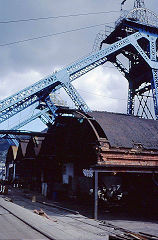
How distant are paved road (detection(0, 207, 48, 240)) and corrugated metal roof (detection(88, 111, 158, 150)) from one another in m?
7.26

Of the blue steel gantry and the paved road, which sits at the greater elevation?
the blue steel gantry

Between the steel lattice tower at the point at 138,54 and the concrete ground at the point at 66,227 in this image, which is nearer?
the concrete ground at the point at 66,227

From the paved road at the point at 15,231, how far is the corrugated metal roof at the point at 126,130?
23.8ft

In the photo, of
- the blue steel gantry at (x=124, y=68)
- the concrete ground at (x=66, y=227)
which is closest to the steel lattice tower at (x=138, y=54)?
the blue steel gantry at (x=124, y=68)

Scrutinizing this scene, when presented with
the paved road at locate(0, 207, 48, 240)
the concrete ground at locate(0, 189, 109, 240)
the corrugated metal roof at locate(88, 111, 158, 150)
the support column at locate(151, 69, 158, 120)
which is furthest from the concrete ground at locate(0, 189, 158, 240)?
the support column at locate(151, 69, 158, 120)

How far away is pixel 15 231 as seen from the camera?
8180 millimetres

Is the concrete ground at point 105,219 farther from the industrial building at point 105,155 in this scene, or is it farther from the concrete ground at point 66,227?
the industrial building at point 105,155

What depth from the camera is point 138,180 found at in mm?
18047

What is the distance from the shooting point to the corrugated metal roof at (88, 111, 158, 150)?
15373 millimetres

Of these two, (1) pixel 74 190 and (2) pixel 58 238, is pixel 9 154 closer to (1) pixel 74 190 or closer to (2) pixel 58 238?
(1) pixel 74 190

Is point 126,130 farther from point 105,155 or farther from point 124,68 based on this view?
point 124,68

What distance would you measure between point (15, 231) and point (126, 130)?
10472 millimetres

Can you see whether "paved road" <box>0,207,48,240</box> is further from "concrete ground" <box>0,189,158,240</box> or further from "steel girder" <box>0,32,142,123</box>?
"steel girder" <box>0,32,142,123</box>

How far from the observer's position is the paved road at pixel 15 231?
732 centimetres
